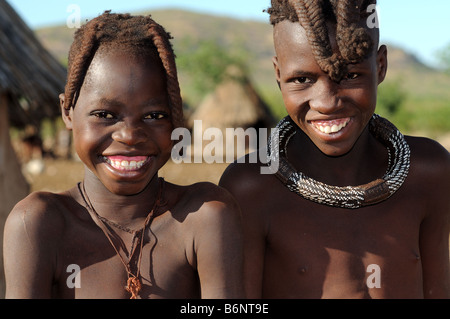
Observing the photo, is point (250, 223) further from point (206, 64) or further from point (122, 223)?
point (206, 64)

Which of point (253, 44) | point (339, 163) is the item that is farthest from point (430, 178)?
point (253, 44)

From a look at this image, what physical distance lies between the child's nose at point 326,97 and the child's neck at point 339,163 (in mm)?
353

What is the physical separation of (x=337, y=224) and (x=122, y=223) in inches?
32.9

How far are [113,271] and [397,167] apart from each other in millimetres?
1162

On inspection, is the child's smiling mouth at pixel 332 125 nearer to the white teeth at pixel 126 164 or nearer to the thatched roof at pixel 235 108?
the white teeth at pixel 126 164

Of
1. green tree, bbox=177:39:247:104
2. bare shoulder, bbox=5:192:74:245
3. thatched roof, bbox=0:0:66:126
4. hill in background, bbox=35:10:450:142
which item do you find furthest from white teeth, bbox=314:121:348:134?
hill in background, bbox=35:10:450:142

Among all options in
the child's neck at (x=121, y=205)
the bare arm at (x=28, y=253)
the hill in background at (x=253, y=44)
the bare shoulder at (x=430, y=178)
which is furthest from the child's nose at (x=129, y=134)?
the hill in background at (x=253, y=44)

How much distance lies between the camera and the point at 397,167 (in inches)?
99.0

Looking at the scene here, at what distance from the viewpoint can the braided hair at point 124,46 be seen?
205 centimetres

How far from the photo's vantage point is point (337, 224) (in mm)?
2477

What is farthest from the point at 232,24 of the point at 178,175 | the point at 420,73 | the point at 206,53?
the point at 178,175

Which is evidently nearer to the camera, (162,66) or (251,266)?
(162,66)

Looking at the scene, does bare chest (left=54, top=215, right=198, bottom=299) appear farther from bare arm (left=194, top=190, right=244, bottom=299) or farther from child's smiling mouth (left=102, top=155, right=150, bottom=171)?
child's smiling mouth (left=102, top=155, right=150, bottom=171)
